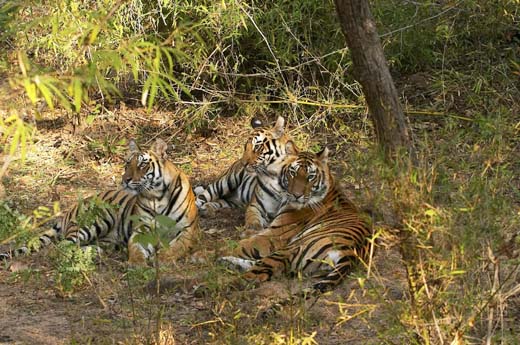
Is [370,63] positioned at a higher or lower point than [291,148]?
higher

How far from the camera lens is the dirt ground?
4500 millimetres

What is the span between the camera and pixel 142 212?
6605 mm

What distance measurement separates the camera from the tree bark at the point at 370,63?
431cm

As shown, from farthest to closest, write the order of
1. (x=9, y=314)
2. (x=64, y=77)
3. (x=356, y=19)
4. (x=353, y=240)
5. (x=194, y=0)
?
1. (x=194, y=0)
2. (x=353, y=240)
3. (x=9, y=314)
4. (x=356, y=19)
5. (x=64, y=77)

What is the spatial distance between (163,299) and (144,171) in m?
1.30

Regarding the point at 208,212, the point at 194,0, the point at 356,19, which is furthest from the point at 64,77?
the point at 194,0

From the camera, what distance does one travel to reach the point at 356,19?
14.2 feet

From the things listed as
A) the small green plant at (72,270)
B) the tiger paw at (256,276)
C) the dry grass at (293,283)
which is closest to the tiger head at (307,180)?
the dry grass at (293,283)

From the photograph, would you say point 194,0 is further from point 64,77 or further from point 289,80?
point 64,77

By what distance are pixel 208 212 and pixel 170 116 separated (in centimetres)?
182

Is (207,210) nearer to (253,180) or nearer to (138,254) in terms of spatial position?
(253,180)

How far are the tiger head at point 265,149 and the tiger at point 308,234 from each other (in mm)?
277

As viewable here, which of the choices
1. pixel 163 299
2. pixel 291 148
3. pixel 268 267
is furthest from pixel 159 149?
pixel 163 299

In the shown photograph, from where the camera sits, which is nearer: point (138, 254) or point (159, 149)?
point (138, 254)
